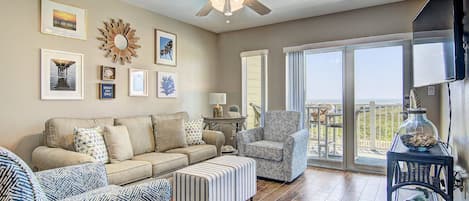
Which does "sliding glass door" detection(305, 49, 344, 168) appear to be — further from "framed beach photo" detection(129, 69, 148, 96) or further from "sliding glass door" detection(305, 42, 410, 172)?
"framed beach photo" detection(129, 69, 148, 96)

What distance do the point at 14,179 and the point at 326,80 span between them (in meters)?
4.18

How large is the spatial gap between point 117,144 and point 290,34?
130 inches

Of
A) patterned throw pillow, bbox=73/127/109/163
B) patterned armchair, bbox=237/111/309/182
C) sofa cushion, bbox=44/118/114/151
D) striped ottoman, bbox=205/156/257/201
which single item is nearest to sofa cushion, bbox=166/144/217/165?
patterned armchair, bbox=237/111/309/182

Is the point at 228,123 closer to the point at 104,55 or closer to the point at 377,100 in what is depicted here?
the point at 104,55

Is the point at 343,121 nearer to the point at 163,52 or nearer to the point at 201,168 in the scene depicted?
the point at 201,168

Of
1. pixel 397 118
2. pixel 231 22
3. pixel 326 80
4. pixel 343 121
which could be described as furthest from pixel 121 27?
pixel 397 118

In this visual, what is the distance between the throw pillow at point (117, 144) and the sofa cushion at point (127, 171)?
97 millimetres

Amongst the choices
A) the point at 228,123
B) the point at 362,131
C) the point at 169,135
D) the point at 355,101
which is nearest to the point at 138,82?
the point at 169,135

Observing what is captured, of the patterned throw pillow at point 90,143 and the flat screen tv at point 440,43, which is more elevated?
the flat screen tv at point 440,43

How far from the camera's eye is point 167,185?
165cm

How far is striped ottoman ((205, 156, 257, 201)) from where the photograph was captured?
2738mm

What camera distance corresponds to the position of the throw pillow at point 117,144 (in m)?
3.02

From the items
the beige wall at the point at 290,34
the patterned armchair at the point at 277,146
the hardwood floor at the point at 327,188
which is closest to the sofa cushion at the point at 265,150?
the patterned armchair at the point at 277,146

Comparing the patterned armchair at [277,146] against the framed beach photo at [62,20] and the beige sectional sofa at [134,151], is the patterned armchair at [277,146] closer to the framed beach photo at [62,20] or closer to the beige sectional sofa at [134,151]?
the beige sectional sofa at [134,151]
